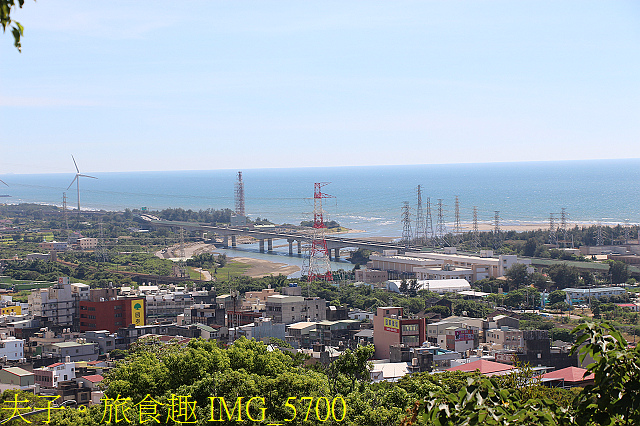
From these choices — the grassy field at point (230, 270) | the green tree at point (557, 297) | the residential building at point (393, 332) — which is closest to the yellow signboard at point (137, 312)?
the residential building at point (393, 332)

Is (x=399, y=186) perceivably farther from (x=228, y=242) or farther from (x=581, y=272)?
(x=581, y=272)

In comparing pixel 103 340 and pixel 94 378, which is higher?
pixel 94 378

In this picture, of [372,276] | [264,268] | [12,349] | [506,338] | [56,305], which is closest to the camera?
[12,349]

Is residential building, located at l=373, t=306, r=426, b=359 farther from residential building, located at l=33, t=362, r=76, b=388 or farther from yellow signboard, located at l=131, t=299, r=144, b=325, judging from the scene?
yellow signboard, located at l=131, t=299, r=144, b=325

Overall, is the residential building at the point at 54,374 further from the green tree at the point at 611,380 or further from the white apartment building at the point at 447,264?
the white apartment building at the point at 447,264

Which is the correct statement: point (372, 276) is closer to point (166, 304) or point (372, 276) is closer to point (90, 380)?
point (166, 304)

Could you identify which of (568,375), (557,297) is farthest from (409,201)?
(568,375)
